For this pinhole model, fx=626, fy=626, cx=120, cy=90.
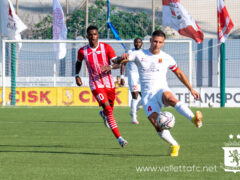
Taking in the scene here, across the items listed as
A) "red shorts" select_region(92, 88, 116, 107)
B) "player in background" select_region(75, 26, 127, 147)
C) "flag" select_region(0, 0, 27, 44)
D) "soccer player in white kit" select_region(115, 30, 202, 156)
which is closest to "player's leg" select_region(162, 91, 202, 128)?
"soccer player in white kit" select_region(115, 30, 202, 156)

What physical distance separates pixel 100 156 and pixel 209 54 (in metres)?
39.9

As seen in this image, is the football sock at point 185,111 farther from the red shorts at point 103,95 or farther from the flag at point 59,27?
the flag at point 59,27

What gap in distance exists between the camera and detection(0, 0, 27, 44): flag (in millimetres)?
28266

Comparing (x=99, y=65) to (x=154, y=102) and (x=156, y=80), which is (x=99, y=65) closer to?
(x=156, y=80)

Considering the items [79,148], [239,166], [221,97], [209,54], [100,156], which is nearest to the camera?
[239,166]

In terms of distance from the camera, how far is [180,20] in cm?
2681

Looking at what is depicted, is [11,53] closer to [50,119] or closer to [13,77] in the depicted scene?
[13,77]

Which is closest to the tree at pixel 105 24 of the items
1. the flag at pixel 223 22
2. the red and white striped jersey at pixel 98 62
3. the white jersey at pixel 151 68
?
the flag at pixel 223 22

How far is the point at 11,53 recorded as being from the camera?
93.1ft

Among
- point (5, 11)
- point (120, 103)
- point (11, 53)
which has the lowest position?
point (120, 103)

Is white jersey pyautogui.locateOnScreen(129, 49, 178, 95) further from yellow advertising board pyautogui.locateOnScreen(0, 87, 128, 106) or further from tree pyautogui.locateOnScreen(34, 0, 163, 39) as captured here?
tree pyautogui.locateOnScreen(34, 0, 163, 39)

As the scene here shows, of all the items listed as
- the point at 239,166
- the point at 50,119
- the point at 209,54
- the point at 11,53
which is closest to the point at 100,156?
the point at 239,166

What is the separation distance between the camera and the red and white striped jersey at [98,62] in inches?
445

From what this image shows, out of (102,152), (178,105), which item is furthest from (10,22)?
(178,105)
